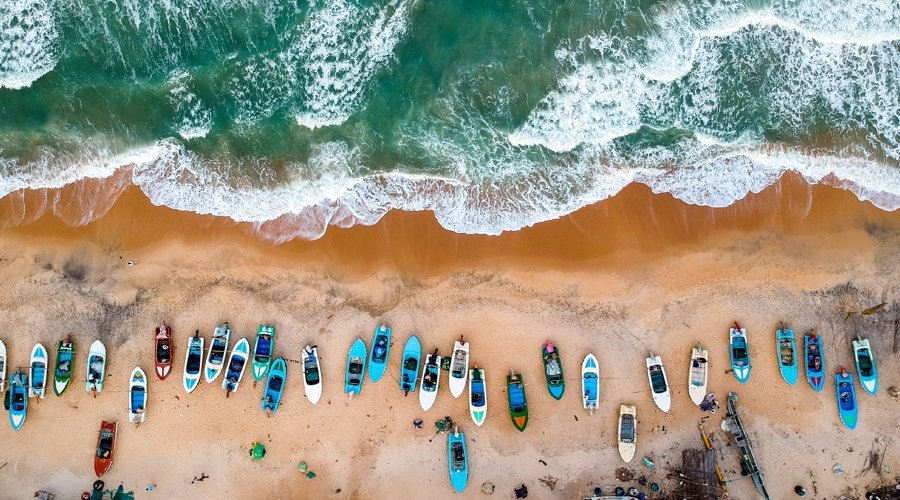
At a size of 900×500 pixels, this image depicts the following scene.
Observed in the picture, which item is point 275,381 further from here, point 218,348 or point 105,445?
point 105,445

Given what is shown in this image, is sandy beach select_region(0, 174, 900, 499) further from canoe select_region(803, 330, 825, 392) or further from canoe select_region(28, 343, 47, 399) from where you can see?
canoe select_region(28, 343, 47, 399)

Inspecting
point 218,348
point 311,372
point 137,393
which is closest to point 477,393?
point 311,372

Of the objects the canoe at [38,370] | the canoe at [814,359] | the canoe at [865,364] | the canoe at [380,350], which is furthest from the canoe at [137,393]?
the canoe at [865,364]

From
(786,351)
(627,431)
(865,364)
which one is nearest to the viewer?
(865,364)

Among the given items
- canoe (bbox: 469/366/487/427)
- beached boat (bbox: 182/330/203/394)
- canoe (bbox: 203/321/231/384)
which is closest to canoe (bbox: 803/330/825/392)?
canoe (bbox: 469/366/487/427)

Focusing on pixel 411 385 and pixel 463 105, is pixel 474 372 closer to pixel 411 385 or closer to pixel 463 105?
pixel 411 385
